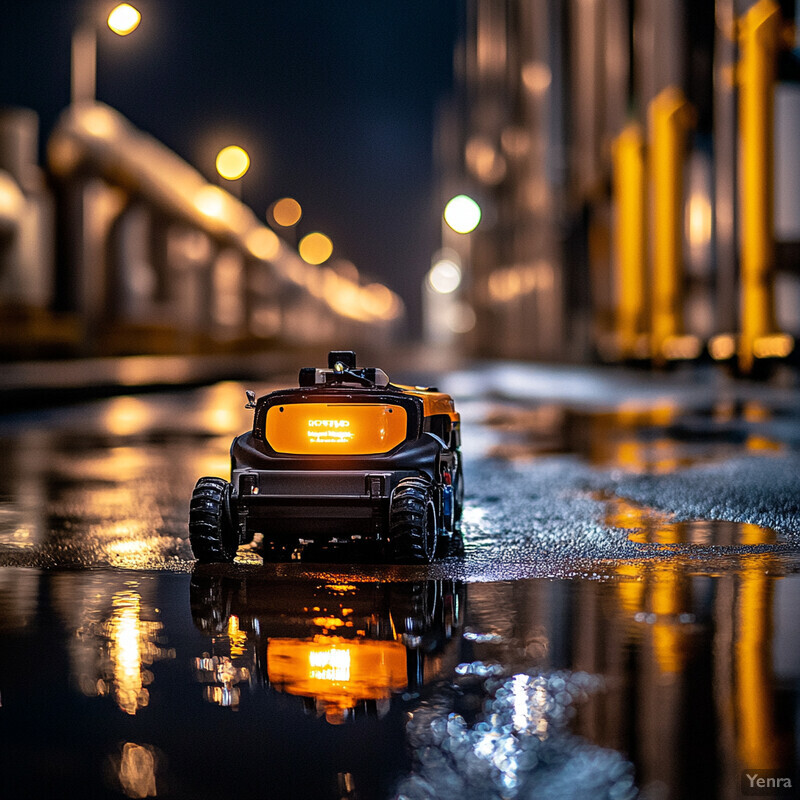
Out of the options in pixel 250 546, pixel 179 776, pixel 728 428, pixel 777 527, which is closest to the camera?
pixel 179 776

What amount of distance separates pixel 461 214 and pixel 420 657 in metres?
57.8

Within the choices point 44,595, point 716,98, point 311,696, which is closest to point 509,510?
point 44,595

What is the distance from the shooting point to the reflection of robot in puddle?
499cm

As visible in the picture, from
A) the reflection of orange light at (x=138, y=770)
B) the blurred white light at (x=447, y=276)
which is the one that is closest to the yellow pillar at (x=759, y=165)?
the reflection of orange light at (x=138, y=770)

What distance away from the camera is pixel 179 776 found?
13.2 ft

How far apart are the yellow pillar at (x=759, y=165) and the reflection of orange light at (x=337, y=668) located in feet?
101

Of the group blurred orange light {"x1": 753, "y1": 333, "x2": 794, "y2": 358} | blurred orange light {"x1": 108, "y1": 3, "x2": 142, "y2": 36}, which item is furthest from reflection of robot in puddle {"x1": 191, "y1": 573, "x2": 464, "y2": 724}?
blurred orange light {"x1": 753, "y1": 333, "x2": 794, "y2": 358}

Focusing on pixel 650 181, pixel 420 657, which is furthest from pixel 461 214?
pixel 420 657

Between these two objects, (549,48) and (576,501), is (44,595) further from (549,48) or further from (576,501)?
(549,48)

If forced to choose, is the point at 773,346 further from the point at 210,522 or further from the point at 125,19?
the point at 210,522

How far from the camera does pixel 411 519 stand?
25.3 feet

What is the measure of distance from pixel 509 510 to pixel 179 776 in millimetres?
7012

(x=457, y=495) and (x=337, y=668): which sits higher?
(x=457, y=495)

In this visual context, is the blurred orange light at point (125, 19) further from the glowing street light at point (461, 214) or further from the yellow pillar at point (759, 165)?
the glowing street light at point (461, 214)
